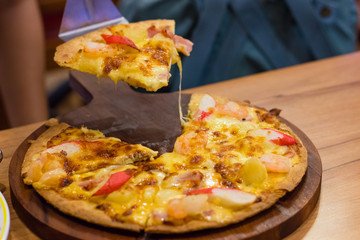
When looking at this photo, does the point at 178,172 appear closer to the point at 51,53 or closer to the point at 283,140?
the point at 283,140

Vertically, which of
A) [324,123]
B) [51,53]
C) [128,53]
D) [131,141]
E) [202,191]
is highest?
[128,53]

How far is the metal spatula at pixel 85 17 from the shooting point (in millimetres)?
2709

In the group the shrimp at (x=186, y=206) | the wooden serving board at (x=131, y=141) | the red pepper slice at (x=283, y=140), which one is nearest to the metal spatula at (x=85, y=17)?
the wooden serving board at (x=131, y=141)

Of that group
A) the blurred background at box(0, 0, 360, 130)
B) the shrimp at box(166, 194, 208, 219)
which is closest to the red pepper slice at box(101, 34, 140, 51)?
the shrimp at box(166, 194, 208, 219)

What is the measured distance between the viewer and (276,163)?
1.96 m

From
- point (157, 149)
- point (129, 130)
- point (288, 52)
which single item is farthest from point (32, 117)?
point (288, 52)

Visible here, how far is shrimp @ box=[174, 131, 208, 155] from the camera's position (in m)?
2.17

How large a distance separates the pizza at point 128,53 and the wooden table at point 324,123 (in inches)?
23.8

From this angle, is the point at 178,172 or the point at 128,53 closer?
the point at 178,172

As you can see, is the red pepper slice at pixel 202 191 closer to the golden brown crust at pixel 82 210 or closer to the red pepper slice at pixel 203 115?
the golden brown crust at pixel 82 210

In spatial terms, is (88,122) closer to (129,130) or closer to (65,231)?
(129,130)

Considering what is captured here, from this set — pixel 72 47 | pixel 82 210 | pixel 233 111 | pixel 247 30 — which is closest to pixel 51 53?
pixel 247 30

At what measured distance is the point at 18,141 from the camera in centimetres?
254

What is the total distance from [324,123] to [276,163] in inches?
34.1
